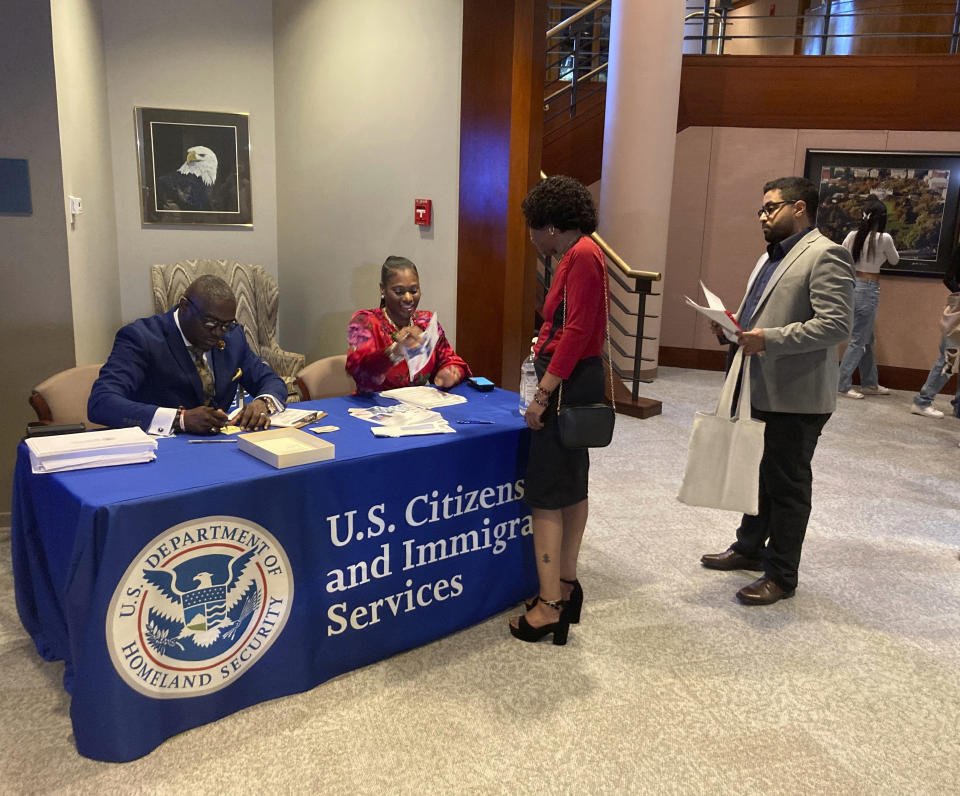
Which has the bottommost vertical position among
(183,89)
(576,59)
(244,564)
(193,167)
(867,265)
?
(244,564)

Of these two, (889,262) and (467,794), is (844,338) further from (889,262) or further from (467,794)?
(889,262)

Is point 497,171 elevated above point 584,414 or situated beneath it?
elevated above

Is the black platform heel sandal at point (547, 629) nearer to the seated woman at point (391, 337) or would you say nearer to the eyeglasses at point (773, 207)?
the seated woman at point (391, 337)

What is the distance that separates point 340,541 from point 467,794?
2.61ft

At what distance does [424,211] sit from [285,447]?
8.46 ft

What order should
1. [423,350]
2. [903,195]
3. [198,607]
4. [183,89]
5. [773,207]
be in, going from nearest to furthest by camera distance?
1. [198,607]
2. [773,207]
3. [423,350]
4. [183,89]
5. [903,195]

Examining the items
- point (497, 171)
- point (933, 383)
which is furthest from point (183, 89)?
point (933, 383)

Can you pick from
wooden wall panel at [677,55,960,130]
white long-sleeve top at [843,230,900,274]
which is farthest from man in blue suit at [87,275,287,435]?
wooden wall panel at [677,55,960,130]

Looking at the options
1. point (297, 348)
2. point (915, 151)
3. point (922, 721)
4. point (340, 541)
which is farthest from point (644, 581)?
point (915, 151)

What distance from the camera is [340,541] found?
2393 millimetres

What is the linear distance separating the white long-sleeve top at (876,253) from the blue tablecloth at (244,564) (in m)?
5.27

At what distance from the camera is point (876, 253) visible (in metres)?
6.79

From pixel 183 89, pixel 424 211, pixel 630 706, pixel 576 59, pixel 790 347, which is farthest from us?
pixel 576 59

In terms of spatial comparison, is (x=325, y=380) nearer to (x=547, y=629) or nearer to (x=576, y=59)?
(x=547, y=629)
